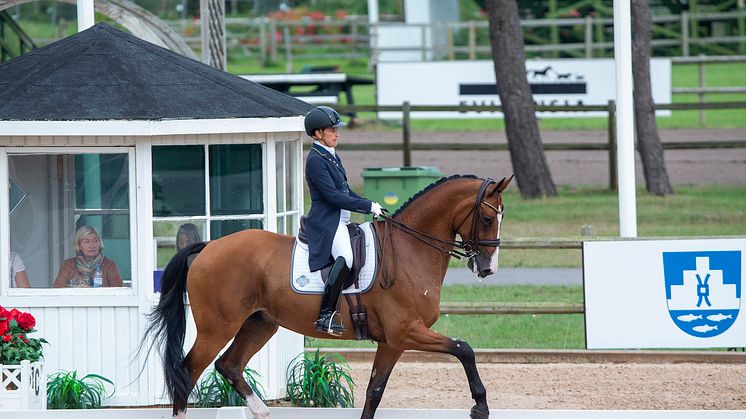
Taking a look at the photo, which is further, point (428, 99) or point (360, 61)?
point (360, 61)

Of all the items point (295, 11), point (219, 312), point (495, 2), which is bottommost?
point (219, 312)

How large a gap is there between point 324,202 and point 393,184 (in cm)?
854

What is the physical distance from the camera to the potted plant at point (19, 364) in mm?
8500

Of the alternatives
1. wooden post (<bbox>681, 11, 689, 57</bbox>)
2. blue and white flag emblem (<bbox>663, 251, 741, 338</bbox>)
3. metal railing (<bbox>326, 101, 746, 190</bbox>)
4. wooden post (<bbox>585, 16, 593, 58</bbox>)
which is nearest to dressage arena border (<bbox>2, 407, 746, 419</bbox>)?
blue and white flag emblem (<bbox>663, 251, 741, 338</bbox>)

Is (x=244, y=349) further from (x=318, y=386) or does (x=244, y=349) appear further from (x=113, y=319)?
(x=113, y=319)

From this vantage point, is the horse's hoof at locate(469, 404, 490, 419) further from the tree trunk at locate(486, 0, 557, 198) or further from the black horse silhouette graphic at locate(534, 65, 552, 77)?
the black horse silhouette graphic at locate(534, 65, 552, 77)

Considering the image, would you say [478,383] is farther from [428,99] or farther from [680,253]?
[428,99]

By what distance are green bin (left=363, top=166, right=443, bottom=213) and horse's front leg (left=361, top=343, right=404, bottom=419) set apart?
845 centimetres

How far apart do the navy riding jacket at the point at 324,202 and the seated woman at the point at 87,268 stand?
1990 millimetres

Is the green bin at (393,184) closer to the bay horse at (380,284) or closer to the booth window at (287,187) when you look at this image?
the booth window at (287,187)

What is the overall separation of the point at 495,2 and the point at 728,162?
23.9ft

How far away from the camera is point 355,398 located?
33.9 ft

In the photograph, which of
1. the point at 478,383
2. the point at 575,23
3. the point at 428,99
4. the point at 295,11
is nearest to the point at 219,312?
the point at 478,383

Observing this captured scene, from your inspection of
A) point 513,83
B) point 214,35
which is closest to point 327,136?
point 214,35
